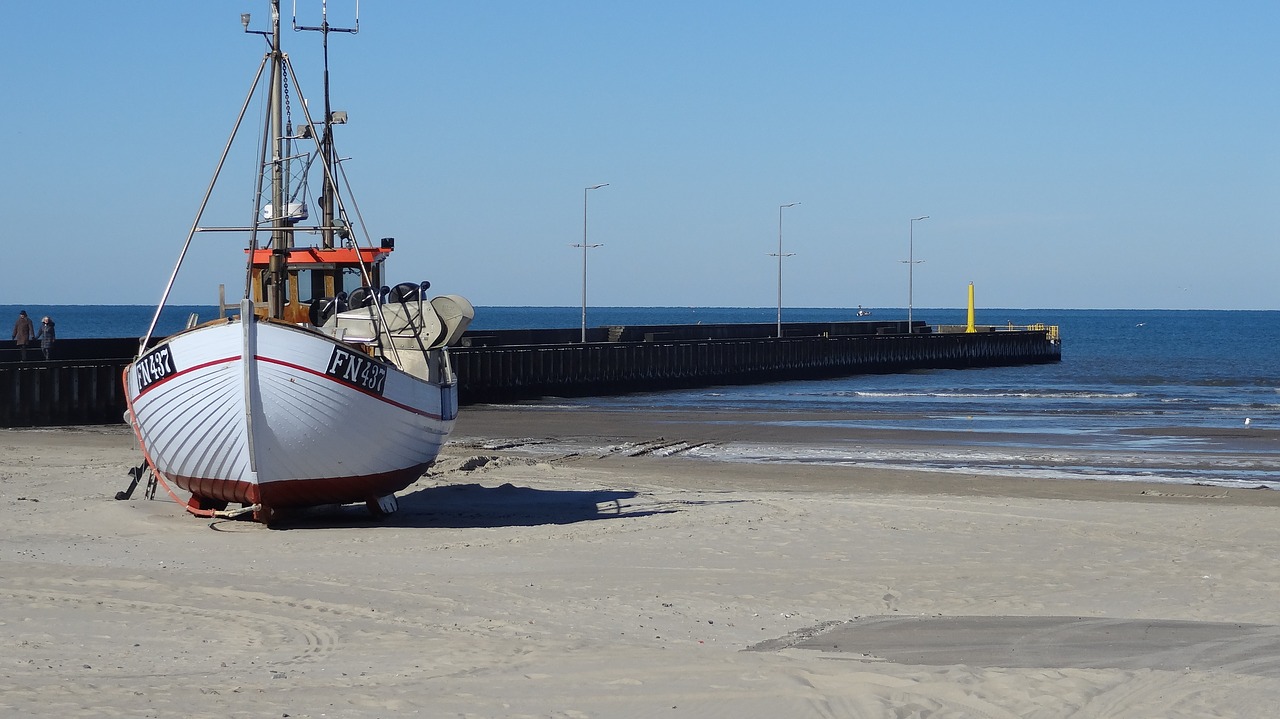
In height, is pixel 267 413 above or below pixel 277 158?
below

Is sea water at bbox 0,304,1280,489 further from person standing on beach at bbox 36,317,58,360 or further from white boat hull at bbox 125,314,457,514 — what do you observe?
person standing on beach at bbox 36,317,58,360

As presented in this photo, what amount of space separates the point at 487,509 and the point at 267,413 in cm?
361

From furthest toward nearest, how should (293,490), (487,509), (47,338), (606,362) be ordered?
(606,362) < (47,338) < (487,509) < (293,490)

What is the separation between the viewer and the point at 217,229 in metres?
13.7

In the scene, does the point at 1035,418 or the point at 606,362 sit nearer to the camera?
the point at 1035,418

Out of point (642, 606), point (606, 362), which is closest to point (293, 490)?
point (642, 606)

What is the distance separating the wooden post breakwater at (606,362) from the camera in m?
27.7

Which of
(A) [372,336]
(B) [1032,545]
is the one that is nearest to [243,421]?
(A) [372,336]

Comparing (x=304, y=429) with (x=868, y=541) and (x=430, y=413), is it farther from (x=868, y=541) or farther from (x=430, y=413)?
(x=868, y=541)

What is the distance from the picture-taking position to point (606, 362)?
47125 millimetres

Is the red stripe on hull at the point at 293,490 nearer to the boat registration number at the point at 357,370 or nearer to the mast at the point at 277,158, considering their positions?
the boat registration number at the point at 357,370

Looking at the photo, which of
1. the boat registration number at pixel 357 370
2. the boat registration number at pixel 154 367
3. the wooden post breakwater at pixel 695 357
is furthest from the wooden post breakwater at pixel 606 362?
the boat registration number at pixel 357 370

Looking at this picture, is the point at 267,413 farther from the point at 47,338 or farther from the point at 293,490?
the point at 47,338

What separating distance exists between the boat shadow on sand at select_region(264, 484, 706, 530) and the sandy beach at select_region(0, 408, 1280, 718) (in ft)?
0.27
